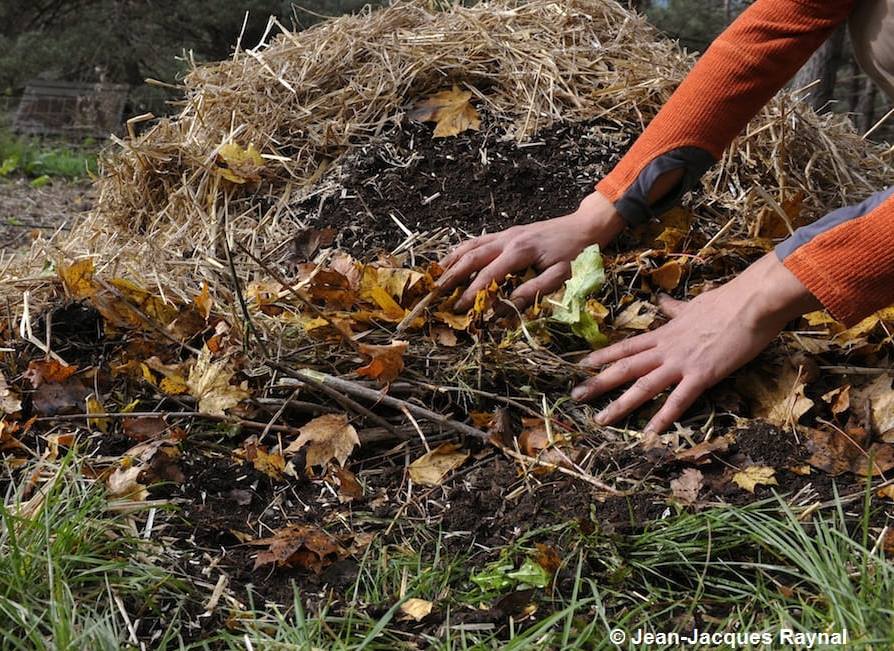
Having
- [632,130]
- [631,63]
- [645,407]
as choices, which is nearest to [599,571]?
[645,407]

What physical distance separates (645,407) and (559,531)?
44 centimetres

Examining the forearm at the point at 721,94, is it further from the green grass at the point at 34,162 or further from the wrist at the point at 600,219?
the green grass at the point at 34,162

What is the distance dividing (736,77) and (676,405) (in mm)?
805

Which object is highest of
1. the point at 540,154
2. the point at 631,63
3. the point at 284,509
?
the point at 631,63

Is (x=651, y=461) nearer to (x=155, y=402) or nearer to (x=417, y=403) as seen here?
(x=417, y=403)

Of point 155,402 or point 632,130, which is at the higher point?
point 632,130

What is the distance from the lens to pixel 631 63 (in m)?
2.74

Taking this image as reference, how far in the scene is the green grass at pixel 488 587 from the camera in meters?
1.20

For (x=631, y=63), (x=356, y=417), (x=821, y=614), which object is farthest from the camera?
(x=631, y=63)

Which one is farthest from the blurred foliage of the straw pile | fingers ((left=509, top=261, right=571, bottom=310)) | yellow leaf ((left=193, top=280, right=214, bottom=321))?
fingers ((left=509, top=261, right=571, bottom=310))

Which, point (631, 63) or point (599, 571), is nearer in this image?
point (599, 571)

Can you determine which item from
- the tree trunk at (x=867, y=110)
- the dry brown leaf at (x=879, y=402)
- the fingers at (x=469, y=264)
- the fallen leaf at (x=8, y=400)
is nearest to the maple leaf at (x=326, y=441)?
the fingers at (x=469, y=264)

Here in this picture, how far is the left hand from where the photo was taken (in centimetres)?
160

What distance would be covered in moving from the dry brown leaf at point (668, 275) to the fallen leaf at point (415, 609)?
106cm
